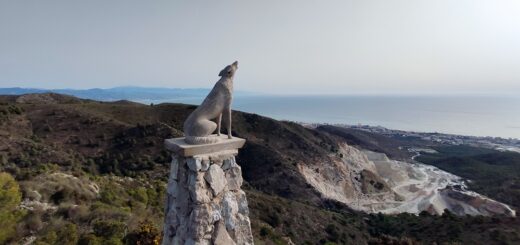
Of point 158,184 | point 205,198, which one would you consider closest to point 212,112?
point 205,198

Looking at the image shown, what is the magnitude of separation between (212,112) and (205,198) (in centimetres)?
162

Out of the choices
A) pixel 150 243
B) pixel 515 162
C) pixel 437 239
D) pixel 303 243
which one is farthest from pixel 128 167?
pixel 515 162

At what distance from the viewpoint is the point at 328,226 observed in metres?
30.2

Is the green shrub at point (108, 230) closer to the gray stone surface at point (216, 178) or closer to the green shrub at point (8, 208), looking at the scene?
the green shrub at point (8, 208)

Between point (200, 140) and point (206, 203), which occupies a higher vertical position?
point (200, 140)

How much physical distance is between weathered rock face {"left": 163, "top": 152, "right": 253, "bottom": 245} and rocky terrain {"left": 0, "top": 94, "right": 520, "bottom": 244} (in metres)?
5.98

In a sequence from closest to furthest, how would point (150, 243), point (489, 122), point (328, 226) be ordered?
point (150, 243) → point (328, 226) → point (489, 122)

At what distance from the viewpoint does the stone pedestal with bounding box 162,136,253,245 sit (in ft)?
18.6

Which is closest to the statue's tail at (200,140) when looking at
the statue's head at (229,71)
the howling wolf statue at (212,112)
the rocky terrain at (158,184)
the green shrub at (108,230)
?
the howling wolf statue at (212,112)

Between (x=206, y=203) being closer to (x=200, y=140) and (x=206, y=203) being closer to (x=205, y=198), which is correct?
(x=205, y=198)

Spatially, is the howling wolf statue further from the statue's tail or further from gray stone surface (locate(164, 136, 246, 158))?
gray stone surface (locate(164, 136, 246, 158))

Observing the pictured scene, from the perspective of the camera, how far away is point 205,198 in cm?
572

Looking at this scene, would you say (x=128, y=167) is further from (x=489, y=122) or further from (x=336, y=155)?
(x=489, y=122)

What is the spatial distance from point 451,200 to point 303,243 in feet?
109
